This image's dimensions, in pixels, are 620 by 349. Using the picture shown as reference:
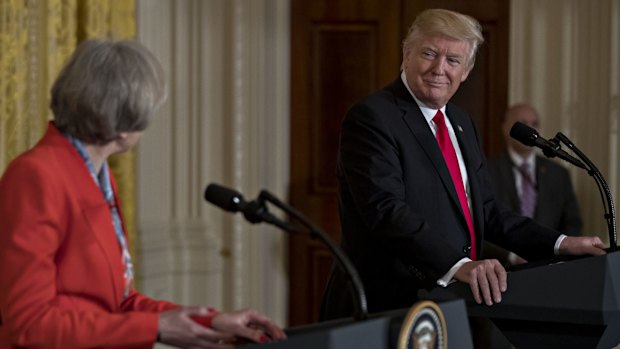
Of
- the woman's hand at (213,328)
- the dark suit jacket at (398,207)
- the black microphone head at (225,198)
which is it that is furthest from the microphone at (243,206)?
the dark suit jacket at (398,207)

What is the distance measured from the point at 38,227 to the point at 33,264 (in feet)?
0.23

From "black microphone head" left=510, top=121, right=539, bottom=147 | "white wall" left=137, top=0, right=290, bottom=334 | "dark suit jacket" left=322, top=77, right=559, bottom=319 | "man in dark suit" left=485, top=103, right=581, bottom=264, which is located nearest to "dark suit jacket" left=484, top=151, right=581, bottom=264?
"man in dark suit" left=485, top=103, right=581, bottom=264

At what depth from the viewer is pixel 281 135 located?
7.19m

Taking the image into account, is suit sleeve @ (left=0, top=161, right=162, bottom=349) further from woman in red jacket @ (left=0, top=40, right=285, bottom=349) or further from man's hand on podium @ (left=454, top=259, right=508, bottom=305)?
man's hand on podium @ (left=454, top=259, right=508, bottom=305)

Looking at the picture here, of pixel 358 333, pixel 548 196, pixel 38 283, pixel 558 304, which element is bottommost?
pixel 548 196

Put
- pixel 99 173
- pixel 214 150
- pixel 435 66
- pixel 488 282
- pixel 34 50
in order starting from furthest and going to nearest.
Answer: pixel 214 150 < pixel 34 50 < pixel 435 66 < pixel 488 282 < pixel 99 173

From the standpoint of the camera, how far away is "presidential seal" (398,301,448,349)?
2332 millimetres

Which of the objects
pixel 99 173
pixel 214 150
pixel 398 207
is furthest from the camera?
pixel 214 150

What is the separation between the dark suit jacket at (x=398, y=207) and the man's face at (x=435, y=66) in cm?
6

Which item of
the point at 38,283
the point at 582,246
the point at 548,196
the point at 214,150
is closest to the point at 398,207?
the point at 582,246

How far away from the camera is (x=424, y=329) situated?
2396 mm

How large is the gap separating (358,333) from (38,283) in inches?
24.4

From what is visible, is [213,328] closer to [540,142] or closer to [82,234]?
[82,234]

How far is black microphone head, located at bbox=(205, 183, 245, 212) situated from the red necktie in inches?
46.6
